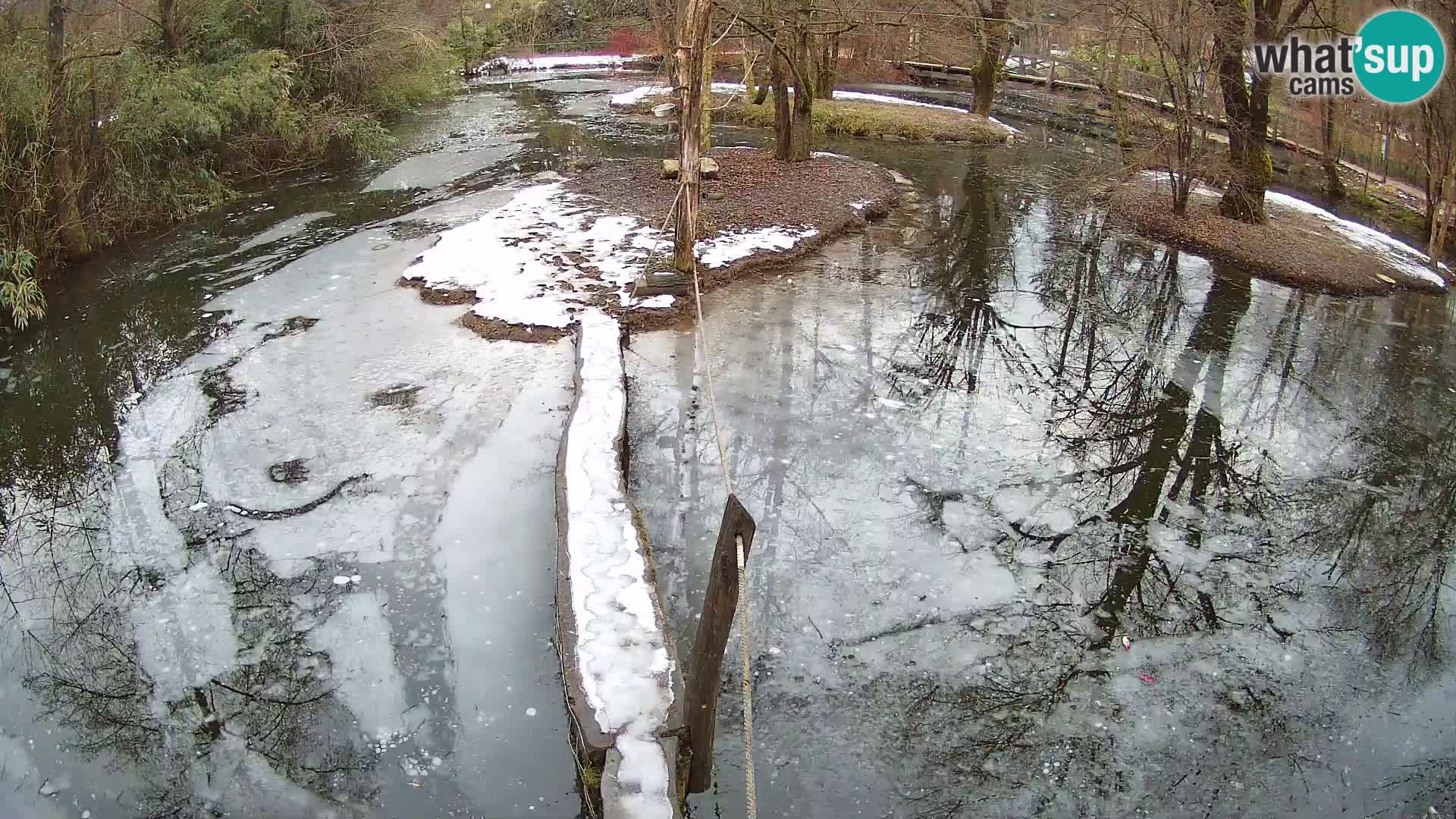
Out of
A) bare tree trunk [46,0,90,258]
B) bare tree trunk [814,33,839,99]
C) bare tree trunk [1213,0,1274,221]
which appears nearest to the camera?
bare tree trunk [46,0,90,258]

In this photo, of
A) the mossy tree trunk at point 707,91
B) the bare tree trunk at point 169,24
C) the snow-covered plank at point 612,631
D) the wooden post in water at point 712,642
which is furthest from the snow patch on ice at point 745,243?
the bare tree trunk at point 169,24

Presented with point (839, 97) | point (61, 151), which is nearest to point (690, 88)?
point (61, 151)

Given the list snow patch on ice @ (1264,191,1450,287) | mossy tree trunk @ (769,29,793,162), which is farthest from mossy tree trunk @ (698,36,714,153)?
snow patch on ice @ (1264,191,1450,287)

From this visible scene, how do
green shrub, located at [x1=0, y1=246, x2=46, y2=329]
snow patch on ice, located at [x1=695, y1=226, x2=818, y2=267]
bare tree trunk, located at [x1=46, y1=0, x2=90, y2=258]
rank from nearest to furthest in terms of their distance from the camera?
1. green shrub, located at [x1=0, y1=246, x2=46, y2=329]
2. bare tree trunk, located at [x1=46, y1=0, x2=90, y2=258]
3. snow patch on ice, located at [x1=695, y1=226, x2=818, y2=267]

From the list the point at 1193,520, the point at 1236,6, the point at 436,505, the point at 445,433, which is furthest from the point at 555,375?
the point at 1236,6

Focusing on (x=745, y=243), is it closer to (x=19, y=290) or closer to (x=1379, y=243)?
(x=19, y=290)

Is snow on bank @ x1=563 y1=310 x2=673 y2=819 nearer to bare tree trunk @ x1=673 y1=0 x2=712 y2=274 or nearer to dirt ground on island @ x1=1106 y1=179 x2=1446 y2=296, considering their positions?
bare tree trunk @ x1=673 y1=0 x2=712 y2=274
